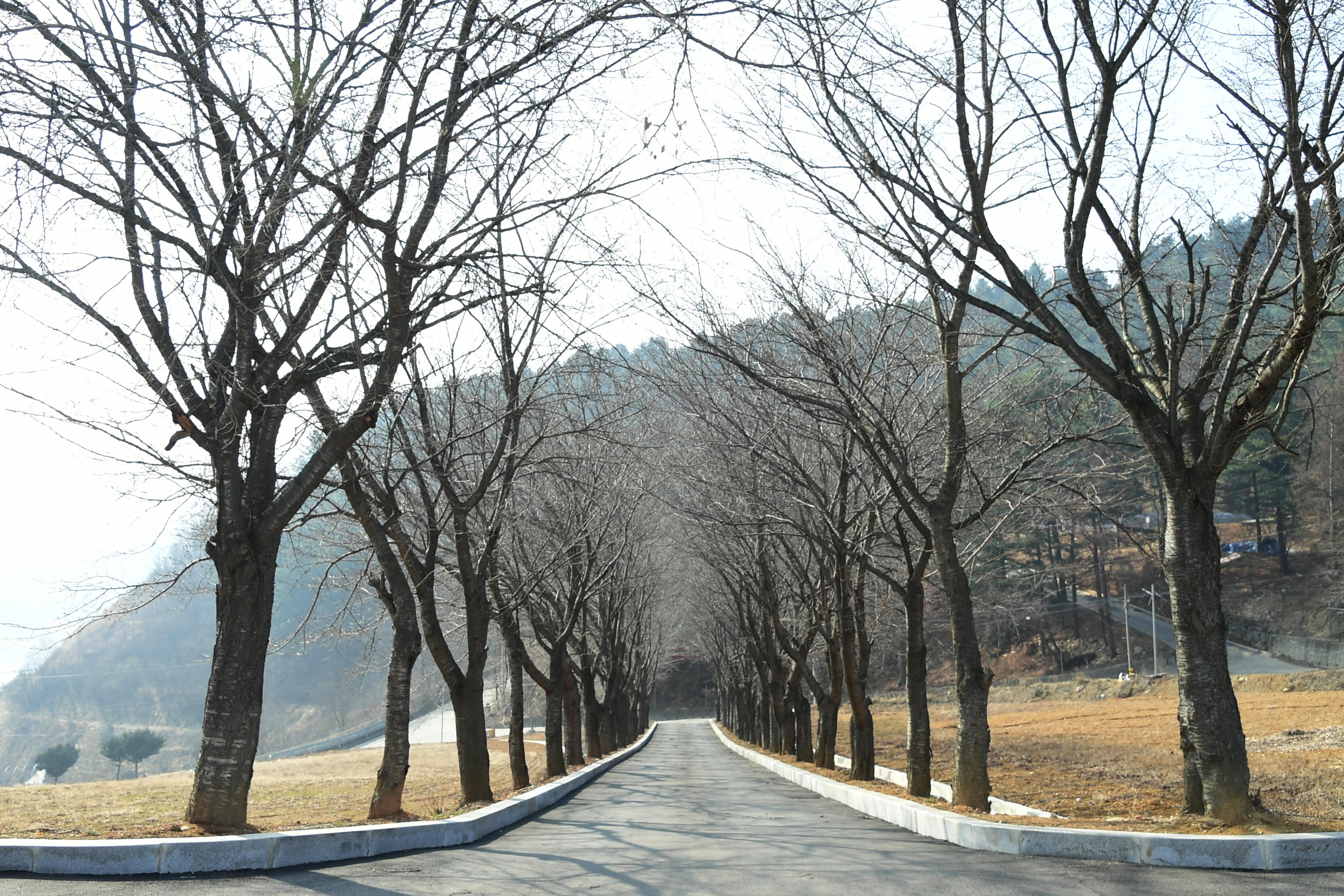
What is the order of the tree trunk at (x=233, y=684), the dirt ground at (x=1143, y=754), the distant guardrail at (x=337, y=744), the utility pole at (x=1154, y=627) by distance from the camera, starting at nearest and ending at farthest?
the tree trunk at (x=233, y=684)
the dirt ground at (x=1143, y=754)
the utility pole at (x=1154, y=627)
the distant guardrail at (x=337, y=744)

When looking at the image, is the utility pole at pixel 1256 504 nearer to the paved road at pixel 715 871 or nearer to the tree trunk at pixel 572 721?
the tree trunk at pixel 572 721

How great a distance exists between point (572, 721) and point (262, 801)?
7687 millimetres

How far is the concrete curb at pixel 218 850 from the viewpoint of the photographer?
5.87 meters

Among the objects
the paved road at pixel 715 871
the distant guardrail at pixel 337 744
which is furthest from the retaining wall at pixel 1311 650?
the distant guardrail at pixel 337 744

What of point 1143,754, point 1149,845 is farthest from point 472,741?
point 1143,754

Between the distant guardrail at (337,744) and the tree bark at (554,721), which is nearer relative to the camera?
the tree bark at (554,721)

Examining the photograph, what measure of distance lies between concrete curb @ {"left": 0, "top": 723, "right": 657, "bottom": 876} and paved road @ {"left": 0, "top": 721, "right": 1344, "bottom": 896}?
0.44ft

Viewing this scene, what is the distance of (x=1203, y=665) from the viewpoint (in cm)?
791

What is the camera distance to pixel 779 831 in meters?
9.65

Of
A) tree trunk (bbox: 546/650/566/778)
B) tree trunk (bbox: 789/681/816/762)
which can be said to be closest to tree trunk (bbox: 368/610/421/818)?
tree trunk (bbox: 546/650/566/778)

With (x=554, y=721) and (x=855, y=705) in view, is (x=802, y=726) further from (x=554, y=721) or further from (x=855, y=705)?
(x=855, y=705)

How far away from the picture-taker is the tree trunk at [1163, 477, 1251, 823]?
25.0ft

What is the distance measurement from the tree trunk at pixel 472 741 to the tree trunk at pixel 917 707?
17.8 ft

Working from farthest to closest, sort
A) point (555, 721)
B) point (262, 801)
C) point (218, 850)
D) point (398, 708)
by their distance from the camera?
point (262, 801) → point (555, 721) → point (398, 708) → point (218, 850)
